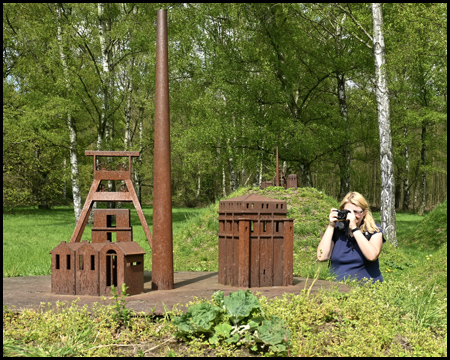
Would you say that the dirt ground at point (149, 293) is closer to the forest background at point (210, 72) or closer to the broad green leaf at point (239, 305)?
the broad green leaf at point (239, 305)

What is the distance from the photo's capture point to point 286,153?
1870 centimetres

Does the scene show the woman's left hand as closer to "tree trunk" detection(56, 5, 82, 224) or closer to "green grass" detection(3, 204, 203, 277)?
"green grass" detection(3, 204, 203, 277)

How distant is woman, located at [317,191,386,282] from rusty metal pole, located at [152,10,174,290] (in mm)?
1646

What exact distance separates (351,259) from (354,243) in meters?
0.18

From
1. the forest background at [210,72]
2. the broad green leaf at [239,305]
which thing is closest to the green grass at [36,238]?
the forest background at [210,72]

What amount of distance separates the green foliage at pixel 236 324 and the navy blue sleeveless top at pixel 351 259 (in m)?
1.72

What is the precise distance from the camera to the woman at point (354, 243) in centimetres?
483

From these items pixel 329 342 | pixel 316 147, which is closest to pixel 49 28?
pixel 316 147

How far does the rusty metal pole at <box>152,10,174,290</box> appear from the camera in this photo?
15.3 ft

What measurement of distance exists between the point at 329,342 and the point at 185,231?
27.4ft

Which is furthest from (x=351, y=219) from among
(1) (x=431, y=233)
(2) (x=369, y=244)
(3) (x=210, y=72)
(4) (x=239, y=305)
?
(3) (x=210, y=72)

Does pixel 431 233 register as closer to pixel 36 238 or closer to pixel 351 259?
pixel 351 259

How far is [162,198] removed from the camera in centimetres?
467

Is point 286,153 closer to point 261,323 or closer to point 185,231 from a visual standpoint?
point 185,231
